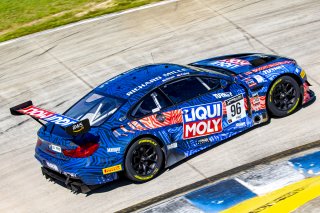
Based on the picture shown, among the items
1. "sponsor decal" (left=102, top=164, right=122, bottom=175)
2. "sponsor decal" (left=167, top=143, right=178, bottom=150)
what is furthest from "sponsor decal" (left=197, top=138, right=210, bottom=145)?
"sponsor decal" (left=102, top=164, right=122, bottom=175)

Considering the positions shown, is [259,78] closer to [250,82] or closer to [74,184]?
[250,82]

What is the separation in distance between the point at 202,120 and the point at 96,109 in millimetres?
1592

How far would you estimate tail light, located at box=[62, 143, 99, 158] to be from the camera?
9273 mm

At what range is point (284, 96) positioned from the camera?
11.1m

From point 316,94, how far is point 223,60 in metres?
1.80

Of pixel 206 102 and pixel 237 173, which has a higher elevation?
pixel 206 102

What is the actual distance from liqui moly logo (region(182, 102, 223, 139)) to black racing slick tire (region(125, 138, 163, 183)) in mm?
593

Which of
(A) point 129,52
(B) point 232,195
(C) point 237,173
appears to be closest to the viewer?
(B) point 232,195

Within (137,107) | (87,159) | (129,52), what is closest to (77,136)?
(87,159)

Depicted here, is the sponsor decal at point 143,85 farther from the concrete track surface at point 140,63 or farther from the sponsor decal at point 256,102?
the sponsor decal at point 256,102

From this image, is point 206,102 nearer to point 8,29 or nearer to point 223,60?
point 223,60

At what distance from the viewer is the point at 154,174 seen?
32.0 ft

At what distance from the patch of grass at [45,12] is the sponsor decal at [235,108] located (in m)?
7.78

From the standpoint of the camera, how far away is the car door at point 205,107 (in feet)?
33.1
